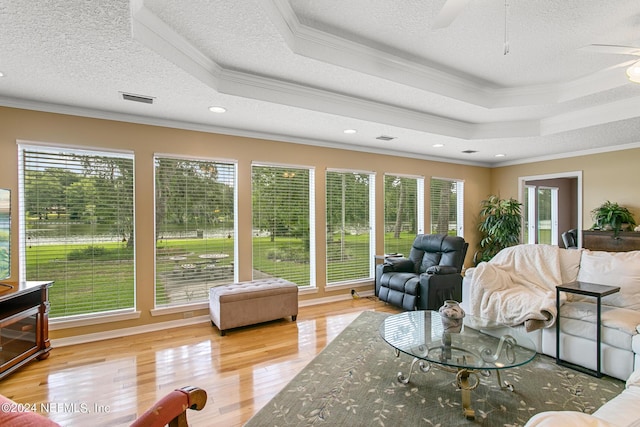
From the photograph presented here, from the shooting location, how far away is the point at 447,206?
20.7 ft

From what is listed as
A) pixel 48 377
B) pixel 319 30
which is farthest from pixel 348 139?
pixel 48 377

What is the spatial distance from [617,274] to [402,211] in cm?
315

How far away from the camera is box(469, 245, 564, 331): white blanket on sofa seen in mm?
2817

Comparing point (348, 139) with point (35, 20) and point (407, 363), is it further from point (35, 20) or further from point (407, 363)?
point (35, 20)

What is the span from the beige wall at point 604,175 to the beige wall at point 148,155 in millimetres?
3539

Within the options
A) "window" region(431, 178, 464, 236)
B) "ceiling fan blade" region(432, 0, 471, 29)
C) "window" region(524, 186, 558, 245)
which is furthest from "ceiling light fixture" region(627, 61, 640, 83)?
"window" region(524, 186, 558, 245)

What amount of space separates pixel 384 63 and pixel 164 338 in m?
3.63

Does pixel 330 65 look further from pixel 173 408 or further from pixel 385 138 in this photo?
pixel 173 408

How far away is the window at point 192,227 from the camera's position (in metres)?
3.77

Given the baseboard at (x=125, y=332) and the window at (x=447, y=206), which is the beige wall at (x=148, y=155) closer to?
the baseboard at (x=125, y=332)

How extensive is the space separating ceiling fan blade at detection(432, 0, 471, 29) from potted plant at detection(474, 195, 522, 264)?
17.2ft

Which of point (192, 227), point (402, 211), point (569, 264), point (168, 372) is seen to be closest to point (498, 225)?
point (402, 211)

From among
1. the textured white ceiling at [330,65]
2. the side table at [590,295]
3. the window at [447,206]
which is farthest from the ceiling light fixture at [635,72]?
the window at [447,206]

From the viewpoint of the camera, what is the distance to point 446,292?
412 cm
